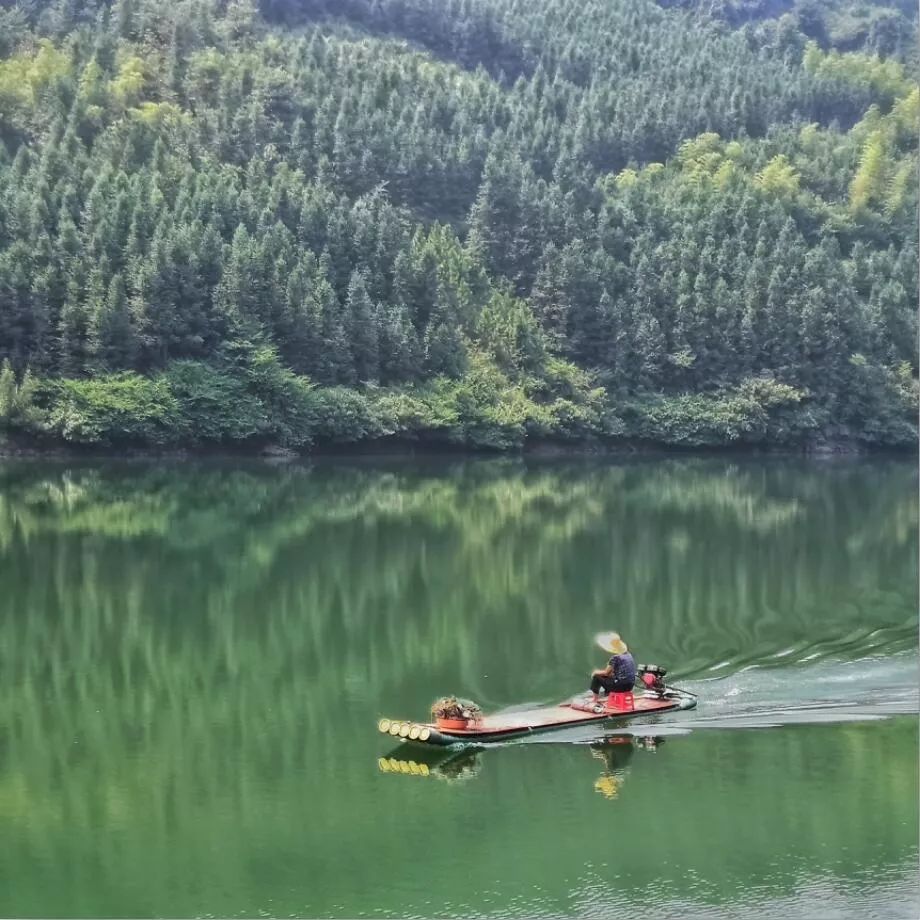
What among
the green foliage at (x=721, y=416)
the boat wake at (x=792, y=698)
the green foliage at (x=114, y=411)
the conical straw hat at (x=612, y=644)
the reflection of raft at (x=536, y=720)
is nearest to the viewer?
the reflection of raft at (x=536, y=720)

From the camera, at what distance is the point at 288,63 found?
10738 centimetres

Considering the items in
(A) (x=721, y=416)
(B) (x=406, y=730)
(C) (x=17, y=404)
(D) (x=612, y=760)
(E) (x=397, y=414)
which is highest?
(C) (x=17, y=404)

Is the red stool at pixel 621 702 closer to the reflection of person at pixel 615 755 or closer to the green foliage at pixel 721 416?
the reflection of person at pixel 615 755

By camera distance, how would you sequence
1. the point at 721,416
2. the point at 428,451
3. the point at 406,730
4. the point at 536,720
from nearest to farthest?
the point at 406,730 → the point at 536,720 → the point at 428,451 → the point at 721,416

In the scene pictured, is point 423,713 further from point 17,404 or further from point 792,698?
point 17,404

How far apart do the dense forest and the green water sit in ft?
94.0

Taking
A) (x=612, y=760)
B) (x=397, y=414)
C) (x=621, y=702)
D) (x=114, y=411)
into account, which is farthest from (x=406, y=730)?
(x=397, y=414)

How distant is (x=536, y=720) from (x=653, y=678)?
245 centimetres

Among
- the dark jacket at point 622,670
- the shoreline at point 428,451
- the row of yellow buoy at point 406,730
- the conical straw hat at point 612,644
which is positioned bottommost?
the row of yellow buoy at point 406,730

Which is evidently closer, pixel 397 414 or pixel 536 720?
pixel 536 720

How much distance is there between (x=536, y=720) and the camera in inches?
842

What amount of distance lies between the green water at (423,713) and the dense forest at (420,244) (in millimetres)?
28659

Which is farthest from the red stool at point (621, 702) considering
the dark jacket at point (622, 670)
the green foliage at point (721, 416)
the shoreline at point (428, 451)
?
the green foliage at point (721, 416)

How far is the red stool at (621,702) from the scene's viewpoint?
72.2 ft
